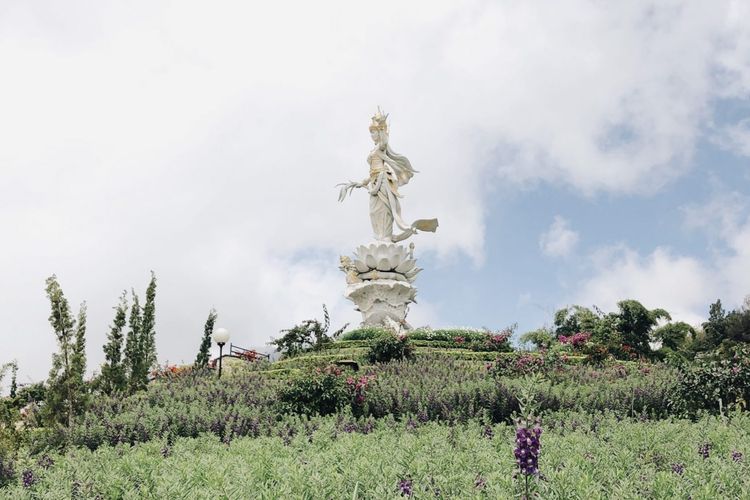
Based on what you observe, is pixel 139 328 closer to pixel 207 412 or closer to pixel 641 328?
pixel 207 412

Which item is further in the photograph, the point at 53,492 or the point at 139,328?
the point at 139,328

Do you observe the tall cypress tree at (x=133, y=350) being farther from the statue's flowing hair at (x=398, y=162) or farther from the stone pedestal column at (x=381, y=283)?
the statue's flowing hair at (x=398, y=162)

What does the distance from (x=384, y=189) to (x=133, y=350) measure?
1764cm

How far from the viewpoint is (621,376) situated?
1582 centimetres

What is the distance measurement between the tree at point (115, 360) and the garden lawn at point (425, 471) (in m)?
10.5

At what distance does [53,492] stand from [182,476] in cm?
85

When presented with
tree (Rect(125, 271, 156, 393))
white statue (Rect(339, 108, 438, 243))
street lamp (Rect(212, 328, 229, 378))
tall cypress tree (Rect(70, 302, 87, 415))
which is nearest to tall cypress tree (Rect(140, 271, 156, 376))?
tree (Rect(125, 271, 156, 393))

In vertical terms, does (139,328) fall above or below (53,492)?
above

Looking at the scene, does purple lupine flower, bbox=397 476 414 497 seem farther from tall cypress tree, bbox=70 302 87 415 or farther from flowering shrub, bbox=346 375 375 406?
tall cypress tree, bbox=70 302 87 415

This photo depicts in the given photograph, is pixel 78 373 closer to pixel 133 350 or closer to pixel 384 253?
pixel 133 350

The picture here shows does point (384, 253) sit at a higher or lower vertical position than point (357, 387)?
higher

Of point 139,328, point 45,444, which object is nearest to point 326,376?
point 45,444

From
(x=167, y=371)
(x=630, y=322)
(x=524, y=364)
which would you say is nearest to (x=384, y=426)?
(x=524, y=364)

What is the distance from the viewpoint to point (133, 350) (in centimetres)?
1834
